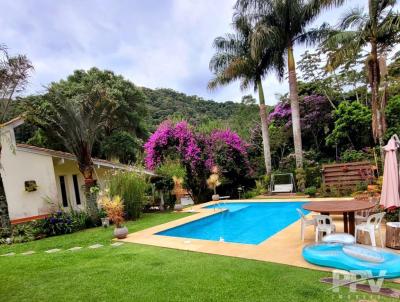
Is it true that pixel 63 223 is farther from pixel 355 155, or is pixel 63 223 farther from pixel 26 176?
pixel 355 155

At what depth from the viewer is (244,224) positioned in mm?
10727

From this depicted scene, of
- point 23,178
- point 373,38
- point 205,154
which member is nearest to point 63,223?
point 23,178

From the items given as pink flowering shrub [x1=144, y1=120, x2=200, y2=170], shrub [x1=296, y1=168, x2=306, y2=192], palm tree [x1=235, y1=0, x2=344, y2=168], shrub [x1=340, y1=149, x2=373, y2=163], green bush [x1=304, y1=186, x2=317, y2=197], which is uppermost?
palm tree [x1=235, y1=0, x2=344, y2=168]

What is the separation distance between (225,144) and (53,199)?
32.4ft

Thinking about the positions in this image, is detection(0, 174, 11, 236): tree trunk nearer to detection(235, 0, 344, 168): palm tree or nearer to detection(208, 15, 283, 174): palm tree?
detection(208, 15, 283, 174): palm tree

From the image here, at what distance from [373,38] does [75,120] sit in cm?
1216

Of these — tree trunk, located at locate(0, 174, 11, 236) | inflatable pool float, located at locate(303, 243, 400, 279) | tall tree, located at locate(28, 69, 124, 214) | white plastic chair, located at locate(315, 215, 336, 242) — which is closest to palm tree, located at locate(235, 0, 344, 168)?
tall tree, located at locate(28, 69, 124, 214)

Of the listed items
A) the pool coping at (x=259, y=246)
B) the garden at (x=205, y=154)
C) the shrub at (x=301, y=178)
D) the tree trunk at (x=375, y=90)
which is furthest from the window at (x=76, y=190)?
the tree trunk at (x=375, y=90)

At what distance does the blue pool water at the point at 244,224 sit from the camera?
29.5 ft

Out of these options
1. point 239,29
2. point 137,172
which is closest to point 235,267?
point 137,172

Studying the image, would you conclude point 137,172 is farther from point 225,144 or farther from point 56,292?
point 56,292

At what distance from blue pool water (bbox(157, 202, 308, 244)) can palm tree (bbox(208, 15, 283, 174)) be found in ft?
15.4

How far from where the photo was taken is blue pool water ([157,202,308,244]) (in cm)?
900

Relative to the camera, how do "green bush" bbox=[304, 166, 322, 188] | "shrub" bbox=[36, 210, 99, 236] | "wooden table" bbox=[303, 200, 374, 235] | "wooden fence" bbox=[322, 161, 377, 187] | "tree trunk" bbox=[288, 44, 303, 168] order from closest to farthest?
"wooden table" bbox=[303, 200, 374, 235] < "shrub" bbox=[36, 210, 99, 236] < "wooden fence" bbox=[322, 161, 377, 187] < "green bush" bbox=[304, 166, 322, 188] < "tree trunk" bbox=[288, 44, 303, 168]
